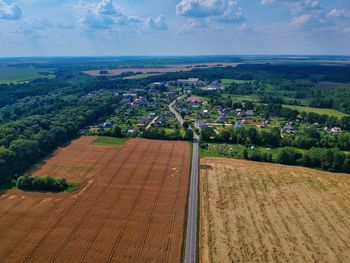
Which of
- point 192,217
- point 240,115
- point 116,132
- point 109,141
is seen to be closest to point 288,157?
point 192,217

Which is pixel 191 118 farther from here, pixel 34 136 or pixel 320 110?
pixel 34 136

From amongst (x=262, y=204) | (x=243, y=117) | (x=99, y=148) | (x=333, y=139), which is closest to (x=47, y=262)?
(x=262, y=204)

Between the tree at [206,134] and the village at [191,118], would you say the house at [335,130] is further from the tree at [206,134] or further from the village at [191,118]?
the tree at [206,134]

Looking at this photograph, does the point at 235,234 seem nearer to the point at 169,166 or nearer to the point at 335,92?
the point at 169,166

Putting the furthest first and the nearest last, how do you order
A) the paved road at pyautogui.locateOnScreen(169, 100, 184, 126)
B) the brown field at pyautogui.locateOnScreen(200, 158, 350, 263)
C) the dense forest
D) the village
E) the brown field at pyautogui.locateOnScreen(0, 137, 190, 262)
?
the paved road at pyautogui.locateOnScreen(169, 100, 184, 126) < the village < the dense forest < the brown field at pyautogui.locateOnScreen(200, 158, 350, 263) < the brown field at pyautogui.locateOnScreen(0, 137, 190, 262)

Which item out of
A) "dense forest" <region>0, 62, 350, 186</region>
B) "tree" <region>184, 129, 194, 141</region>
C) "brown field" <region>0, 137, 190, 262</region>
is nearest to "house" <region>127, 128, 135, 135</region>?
"dense forest" <region>0, 62, 350, 186</region>

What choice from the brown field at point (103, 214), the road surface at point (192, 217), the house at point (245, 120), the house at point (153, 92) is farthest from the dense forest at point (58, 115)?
the road surface at point (192, 217)

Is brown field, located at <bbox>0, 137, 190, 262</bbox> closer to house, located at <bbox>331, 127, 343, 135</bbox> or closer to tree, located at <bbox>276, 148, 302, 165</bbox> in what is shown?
tree, located at <bbox>276, 148, 302, 165</bbox>
